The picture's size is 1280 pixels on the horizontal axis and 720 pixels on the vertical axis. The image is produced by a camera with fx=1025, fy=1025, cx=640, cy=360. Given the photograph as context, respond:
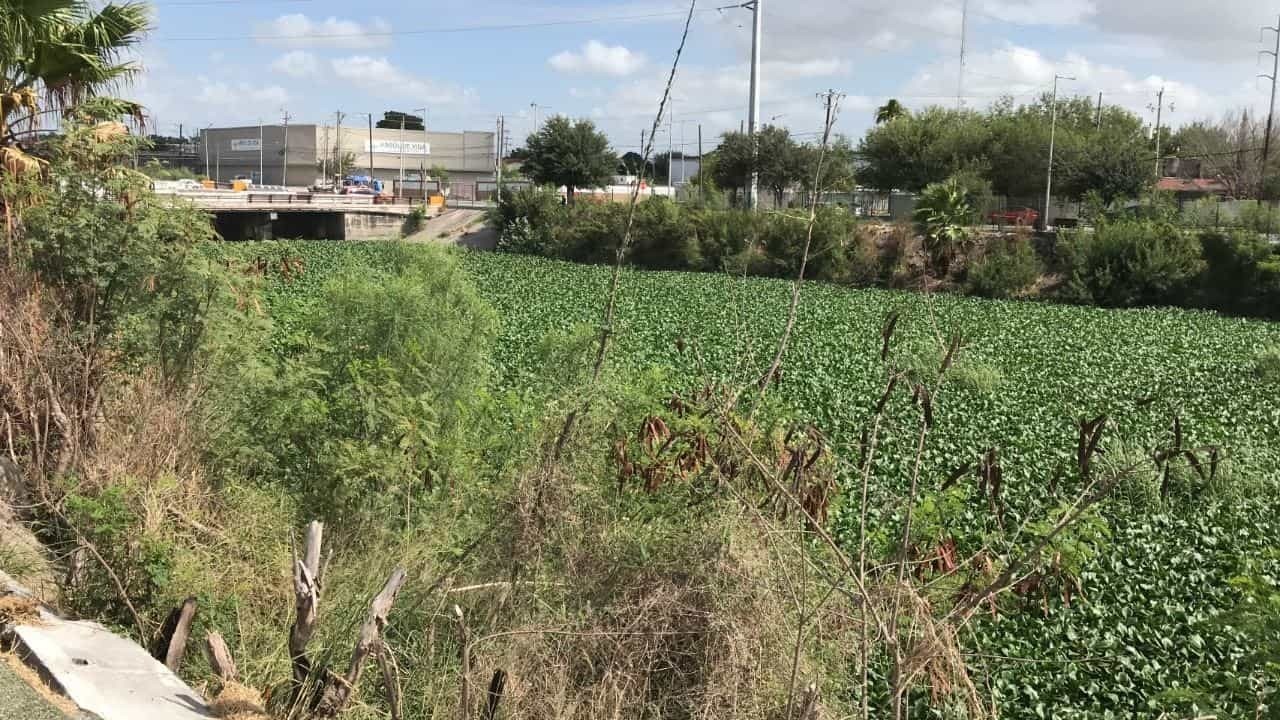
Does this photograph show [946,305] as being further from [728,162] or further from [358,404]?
[728,162]

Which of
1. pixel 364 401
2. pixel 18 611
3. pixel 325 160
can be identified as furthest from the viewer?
pixel 325 160

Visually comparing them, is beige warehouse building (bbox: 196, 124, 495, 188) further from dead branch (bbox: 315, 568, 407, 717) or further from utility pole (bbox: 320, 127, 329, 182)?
dead branch (bbox: 315, 568, 407, 717)

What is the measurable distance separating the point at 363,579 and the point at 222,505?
137cm

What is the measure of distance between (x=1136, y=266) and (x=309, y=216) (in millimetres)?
40375

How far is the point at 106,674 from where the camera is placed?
5.02m

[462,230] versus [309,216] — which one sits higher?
[309,216]

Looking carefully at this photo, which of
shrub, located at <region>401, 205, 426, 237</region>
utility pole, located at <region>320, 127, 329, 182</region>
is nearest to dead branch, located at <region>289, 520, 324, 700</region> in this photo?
shrub, located at <region>401, 205, 426, 237</region>

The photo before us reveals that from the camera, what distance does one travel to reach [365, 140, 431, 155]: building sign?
97.6 metres

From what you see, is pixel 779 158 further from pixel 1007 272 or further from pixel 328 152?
pixel 328 152

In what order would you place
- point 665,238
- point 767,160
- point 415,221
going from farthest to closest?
1. point 415,221
2. point 767,160
3. point 665,238

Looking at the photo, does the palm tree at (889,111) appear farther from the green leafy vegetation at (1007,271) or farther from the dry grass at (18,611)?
the dry grass at (18,611)

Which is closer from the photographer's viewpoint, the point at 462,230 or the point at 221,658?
the point at 221,658

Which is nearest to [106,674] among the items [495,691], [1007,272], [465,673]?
[495,691]

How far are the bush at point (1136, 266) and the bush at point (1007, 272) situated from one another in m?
1.30
